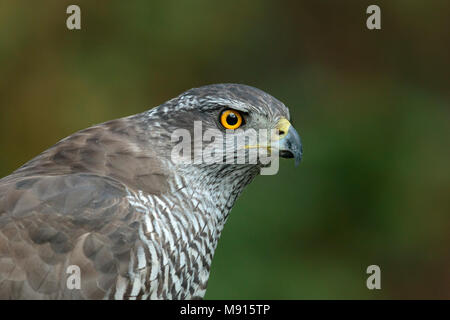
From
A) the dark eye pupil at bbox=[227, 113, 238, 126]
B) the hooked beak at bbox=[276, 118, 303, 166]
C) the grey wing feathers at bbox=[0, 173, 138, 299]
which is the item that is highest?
the dark eye pupil at bbox=[227, 113, 238, 126]

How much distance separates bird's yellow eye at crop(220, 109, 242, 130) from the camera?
2914mm

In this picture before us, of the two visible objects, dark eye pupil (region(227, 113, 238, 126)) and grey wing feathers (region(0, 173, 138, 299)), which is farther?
dark eye pupil (region(227, 113, 238, 126))

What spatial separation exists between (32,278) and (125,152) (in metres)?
0.74

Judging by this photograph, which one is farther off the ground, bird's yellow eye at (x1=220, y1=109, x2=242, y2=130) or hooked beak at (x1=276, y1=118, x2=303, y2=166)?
bird's yellow eye at (x1=220, y1=109, x2=242, y2=130)

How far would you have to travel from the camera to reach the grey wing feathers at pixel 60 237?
2.41 m

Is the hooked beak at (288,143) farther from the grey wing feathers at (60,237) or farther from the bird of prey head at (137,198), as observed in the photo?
the grey wing feathers at (60,237)

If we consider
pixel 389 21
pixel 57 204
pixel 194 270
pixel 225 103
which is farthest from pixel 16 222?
pixel 389 21

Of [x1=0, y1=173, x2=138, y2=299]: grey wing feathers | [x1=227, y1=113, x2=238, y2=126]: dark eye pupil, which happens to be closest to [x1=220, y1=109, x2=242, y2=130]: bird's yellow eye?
[x1=227, y1=113, x2=238, y2=126]: dark eye pupil

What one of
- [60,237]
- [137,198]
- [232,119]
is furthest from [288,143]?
Answer: [60,237]

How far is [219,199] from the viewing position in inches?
118

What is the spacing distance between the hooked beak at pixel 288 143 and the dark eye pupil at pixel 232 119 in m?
0.20

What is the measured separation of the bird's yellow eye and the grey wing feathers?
0.61 metres

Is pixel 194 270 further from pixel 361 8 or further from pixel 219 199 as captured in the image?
pixel 361 8

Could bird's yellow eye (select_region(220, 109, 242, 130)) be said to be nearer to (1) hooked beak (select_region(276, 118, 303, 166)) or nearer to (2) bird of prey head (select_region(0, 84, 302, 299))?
(2) bird of prey head (select_region(0, 84, 302, 299))
